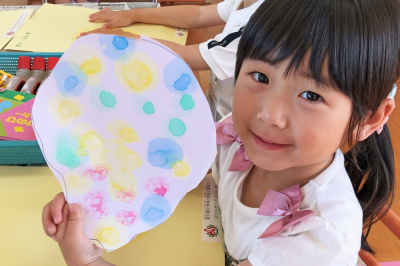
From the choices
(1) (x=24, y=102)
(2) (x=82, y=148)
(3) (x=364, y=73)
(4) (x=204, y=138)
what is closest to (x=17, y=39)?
(1) (x=24, y=102)

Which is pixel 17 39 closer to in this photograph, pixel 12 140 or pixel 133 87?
pixel 12 140

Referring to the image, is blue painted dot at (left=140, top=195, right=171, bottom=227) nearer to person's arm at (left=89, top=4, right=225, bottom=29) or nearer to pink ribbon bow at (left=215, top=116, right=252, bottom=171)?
pink ribbon bow at (left=215, top=116, right=252, bottom=171)

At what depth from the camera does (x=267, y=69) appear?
43cm

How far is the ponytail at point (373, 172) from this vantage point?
55 cm

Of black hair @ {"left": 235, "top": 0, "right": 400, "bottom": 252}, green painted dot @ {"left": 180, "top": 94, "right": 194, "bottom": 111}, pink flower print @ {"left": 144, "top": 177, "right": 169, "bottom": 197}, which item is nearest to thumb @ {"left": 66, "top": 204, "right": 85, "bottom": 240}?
pink flower print @ {"left": 144, "top": 177, "right": 169, "bottom": 197}

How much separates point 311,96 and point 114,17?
87 cm

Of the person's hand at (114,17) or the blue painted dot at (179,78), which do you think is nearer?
the blue painted dot at (179,78)

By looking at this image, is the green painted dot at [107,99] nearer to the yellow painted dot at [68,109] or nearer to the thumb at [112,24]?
the yellow painted dot at [68,109]

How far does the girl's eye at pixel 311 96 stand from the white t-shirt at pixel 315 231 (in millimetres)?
155

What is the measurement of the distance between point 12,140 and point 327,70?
Answer: 56 centimetres

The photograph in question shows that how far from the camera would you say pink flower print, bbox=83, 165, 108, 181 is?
0.45m

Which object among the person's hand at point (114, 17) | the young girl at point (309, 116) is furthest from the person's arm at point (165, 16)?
the young girl at point (309, 116)

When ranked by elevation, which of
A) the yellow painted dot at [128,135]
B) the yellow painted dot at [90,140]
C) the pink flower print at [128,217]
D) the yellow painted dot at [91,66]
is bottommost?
the pink flower print at [128,217]

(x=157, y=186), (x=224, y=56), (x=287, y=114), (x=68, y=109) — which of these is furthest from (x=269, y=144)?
A: (x=224, y=56)
